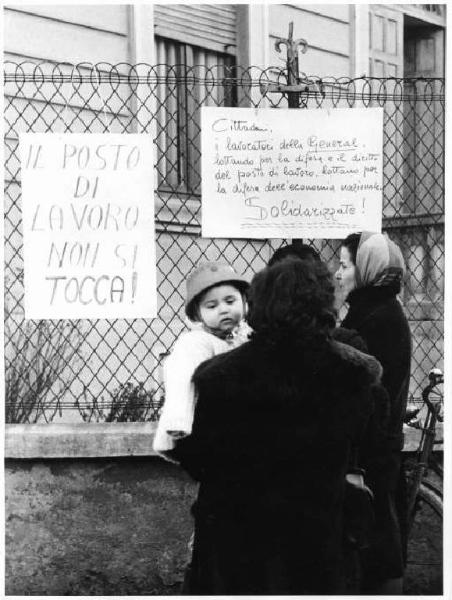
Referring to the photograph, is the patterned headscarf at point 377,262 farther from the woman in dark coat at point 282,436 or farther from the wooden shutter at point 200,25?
the wooden shutter at point 200,25

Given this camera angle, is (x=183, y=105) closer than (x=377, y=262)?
No

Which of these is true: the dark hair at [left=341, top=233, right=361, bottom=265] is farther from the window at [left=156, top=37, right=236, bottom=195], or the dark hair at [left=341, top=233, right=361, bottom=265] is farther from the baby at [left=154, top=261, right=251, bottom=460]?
the window at [left=156, top=37, right=236, bottom=195]

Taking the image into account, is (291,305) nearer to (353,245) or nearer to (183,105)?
(353,245)

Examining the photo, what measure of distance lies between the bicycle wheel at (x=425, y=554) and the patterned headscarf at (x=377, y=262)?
1606 millimetres

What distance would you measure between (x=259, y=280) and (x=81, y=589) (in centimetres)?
272

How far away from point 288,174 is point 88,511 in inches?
77.0

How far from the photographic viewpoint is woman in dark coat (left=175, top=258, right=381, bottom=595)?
381cm

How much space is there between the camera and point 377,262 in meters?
5.09

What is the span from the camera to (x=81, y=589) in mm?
5980

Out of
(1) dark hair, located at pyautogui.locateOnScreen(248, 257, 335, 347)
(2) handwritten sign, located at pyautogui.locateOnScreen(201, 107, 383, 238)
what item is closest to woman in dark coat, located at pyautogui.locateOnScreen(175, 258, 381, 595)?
(1) dark hair, located at pyautogui.locateOnScreen(248, 257, 335, 347)

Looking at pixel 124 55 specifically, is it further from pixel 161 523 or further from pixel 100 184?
pixel 161 523

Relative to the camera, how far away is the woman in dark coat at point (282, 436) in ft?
12.5

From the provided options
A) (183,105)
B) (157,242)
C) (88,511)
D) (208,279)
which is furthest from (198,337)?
(183,105)

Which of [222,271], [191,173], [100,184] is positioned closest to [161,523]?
[100,184]
